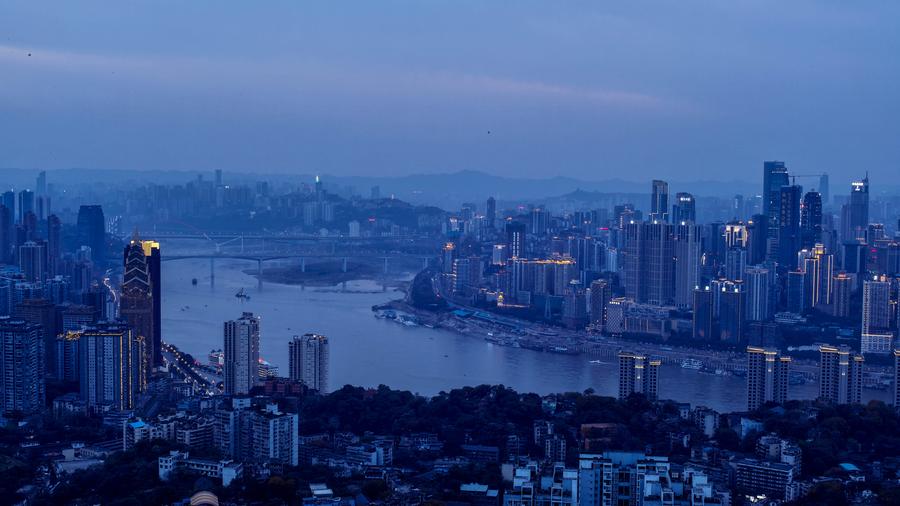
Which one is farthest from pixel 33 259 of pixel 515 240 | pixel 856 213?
pixel 856 213

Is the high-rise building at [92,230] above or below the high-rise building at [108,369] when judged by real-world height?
above

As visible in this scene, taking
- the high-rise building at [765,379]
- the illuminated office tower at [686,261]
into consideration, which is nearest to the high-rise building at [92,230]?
the illuminated office tower at [686,261]

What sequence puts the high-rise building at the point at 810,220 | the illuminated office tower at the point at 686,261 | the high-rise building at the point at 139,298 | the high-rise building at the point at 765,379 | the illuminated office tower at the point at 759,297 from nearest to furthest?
the high-rise building at the point at 765,379, the high-rise building at the point at 139,298, the illuminated office tower at the point at 759,297, the illuminated office tower at the point at 686,261, the high-rise building at the point at 810,220

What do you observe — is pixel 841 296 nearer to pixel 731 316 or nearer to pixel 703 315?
pixel 731 316

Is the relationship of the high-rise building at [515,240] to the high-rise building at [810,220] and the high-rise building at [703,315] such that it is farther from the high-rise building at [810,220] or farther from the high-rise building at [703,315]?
the high-rise building at [703,315]

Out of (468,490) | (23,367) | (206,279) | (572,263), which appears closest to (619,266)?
(572,263)

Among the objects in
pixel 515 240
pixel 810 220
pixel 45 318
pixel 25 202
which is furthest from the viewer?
pixel 25 202

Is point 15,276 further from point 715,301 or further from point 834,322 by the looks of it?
point 834,322
